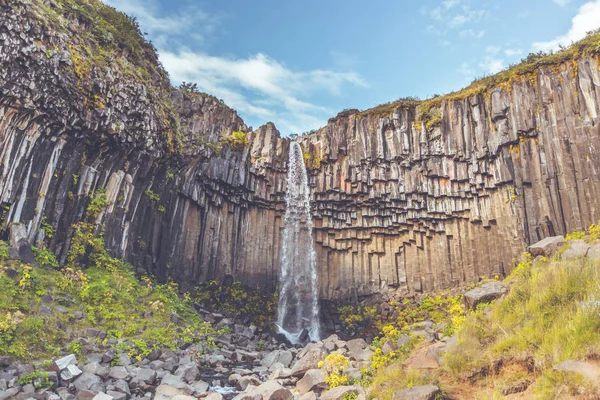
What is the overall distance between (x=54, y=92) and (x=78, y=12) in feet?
19.9

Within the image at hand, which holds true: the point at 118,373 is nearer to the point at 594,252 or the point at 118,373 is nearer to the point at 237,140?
the point at 594,252

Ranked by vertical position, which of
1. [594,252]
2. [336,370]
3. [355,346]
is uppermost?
[594,252]

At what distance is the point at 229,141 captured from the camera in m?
26.4

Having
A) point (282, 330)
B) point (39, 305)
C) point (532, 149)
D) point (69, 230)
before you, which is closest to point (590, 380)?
point (39, 305)

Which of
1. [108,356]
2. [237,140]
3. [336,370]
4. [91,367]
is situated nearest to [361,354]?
[336,370]

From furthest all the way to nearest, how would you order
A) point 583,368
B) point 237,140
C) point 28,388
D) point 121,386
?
point 237,140 → point 121,386 → point 28,388 → point 583,368

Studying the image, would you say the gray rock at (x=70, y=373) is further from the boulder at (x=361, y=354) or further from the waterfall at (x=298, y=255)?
the waterfall at (x=298, y=255)

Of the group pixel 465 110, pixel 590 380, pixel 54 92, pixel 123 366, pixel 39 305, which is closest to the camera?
pixel 590 380

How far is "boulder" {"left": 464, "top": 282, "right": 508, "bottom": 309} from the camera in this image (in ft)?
33.2

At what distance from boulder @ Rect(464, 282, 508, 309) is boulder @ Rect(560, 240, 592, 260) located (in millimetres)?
1582

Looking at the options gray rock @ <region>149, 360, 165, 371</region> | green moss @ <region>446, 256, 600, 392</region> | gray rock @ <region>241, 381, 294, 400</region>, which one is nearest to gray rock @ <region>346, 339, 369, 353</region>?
gray rock @ <region>241, 381, 294, 400</region>

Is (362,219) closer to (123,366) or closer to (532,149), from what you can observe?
(532,149)

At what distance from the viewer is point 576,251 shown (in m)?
9.88

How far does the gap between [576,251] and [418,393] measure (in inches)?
248
